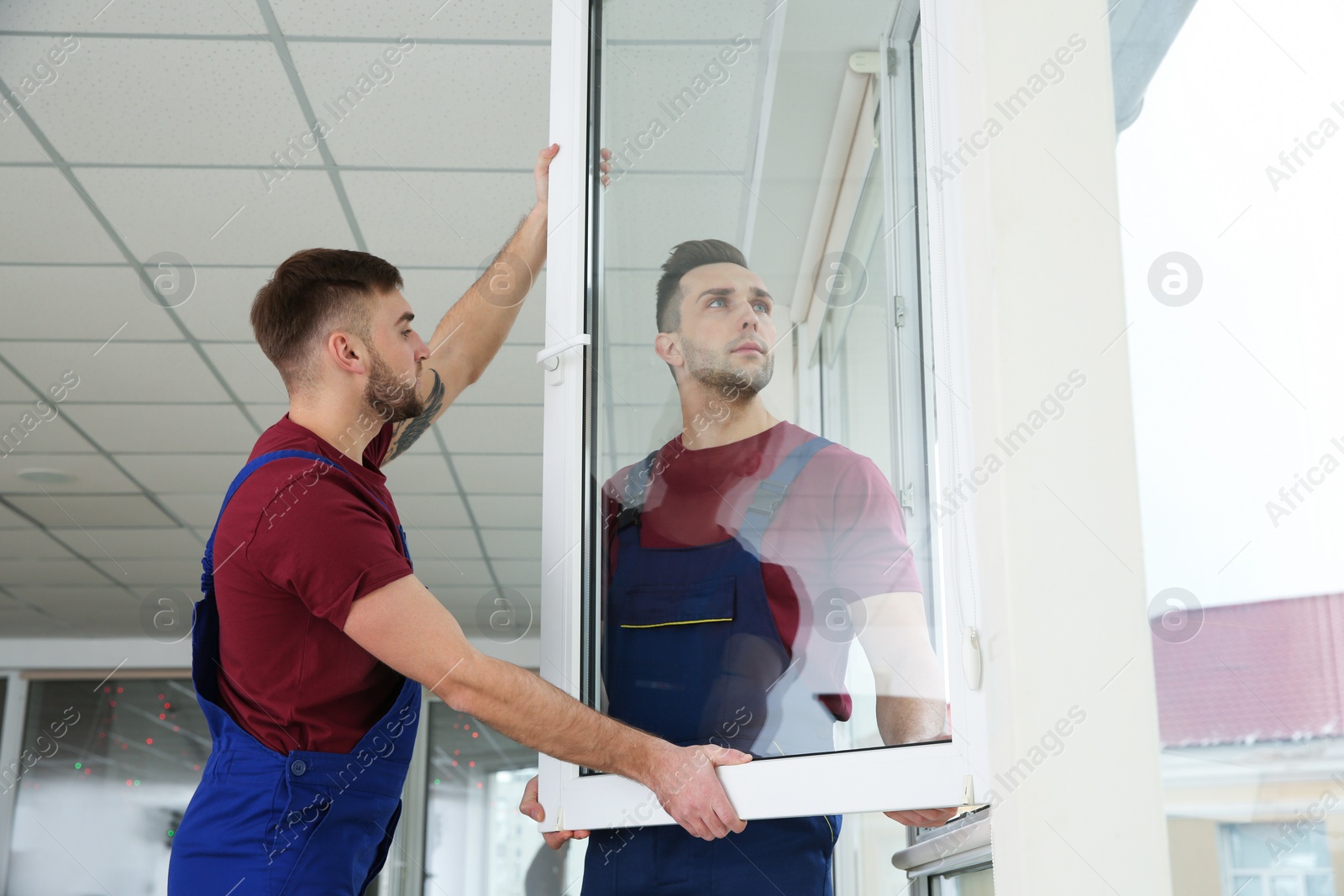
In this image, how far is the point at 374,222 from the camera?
3.29 m

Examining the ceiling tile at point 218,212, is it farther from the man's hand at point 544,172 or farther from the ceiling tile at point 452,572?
the ceiling tile at point 452,572

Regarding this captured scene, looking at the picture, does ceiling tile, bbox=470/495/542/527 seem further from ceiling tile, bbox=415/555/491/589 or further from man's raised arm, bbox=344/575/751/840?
man's raised arm, bbox=344/575/751/840

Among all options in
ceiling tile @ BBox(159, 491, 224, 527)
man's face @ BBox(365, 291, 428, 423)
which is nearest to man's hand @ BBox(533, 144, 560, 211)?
man's face @ BBox(365, 291, 428, 423)

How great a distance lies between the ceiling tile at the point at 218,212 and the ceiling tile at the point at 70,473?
1.79m

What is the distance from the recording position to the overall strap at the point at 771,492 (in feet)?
4.57

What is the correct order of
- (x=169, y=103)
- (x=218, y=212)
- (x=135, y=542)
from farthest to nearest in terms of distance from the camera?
(x=135, y=542), (x=218, y=212), (x=169, y=103)

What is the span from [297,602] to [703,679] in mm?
546

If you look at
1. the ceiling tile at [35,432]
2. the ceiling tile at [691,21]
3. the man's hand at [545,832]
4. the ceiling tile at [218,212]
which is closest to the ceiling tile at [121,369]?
the ceiling tile at [35,432]


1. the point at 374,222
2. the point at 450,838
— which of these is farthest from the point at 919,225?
the point at 450,838

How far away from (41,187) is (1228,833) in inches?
128

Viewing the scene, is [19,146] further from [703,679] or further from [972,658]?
[972,658]

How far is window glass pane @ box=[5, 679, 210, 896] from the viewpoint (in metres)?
7.09

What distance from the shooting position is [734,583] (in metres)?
1.42

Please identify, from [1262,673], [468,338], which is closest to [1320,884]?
[1262,673]
